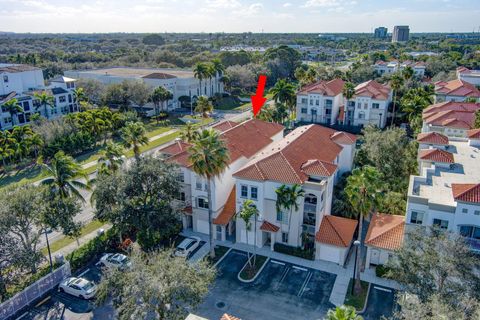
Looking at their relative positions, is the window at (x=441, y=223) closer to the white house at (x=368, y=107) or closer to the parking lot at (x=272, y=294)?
the parking lot at (x=272, y=294)

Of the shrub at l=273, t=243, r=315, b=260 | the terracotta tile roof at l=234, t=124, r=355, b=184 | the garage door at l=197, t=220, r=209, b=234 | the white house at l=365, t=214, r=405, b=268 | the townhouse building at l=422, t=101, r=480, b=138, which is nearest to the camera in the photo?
the white house at l=365, t=214, r=405, b=268

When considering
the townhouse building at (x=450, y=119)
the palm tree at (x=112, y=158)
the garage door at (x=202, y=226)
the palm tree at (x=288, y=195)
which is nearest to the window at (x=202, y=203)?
the garage door at (x=202, y=226)

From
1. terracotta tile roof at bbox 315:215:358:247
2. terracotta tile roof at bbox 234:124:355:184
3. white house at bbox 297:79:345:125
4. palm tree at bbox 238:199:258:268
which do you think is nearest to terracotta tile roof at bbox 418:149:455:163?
terracotta tile roof at bbox 234:124:355:184

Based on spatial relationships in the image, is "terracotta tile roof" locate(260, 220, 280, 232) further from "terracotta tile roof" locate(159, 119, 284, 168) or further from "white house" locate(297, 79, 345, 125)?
"white house" locate(297, 79, 345, 125)

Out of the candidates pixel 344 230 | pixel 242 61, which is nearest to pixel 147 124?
pixel 344 230

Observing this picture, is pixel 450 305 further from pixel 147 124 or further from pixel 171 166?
pixel 147 124
